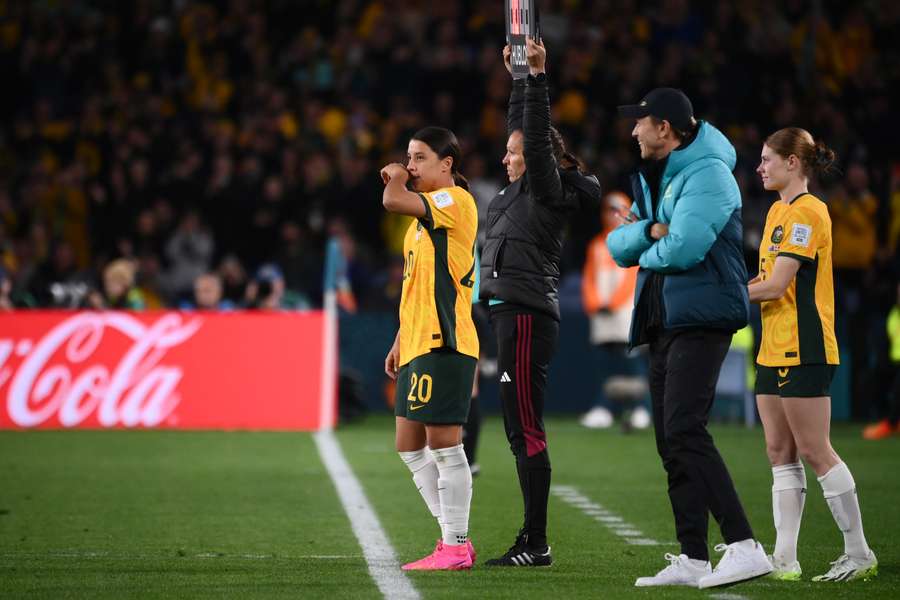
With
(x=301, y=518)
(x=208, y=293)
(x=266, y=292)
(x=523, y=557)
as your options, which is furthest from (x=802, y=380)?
(x=266, y=292)

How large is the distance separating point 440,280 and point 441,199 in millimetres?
354

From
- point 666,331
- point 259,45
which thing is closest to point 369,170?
point 259,45

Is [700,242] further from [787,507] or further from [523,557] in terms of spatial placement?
[523,557]

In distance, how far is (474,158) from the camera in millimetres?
19500

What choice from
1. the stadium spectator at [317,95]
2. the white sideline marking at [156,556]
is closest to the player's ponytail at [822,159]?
the white sideline marking at [156,556]

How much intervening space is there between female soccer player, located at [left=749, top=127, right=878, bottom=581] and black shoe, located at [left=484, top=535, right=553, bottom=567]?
101 centimetres

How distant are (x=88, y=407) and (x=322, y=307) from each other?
4.22 meters

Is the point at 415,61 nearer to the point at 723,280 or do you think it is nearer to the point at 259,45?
the point at 259,45

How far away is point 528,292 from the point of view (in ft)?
23.6

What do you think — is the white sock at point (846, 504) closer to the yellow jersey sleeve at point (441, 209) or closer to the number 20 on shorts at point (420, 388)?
the number 20 on shorts at point (420, 388)

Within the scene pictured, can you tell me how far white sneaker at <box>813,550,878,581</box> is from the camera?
668 cm

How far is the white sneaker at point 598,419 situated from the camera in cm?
1697

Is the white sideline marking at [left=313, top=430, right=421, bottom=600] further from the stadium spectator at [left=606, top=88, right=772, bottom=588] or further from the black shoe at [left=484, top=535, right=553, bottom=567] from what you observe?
the stadium spectator at [left=606, top=88, right=772, bottom=588]

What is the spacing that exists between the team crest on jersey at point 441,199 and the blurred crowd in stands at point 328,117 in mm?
10318
